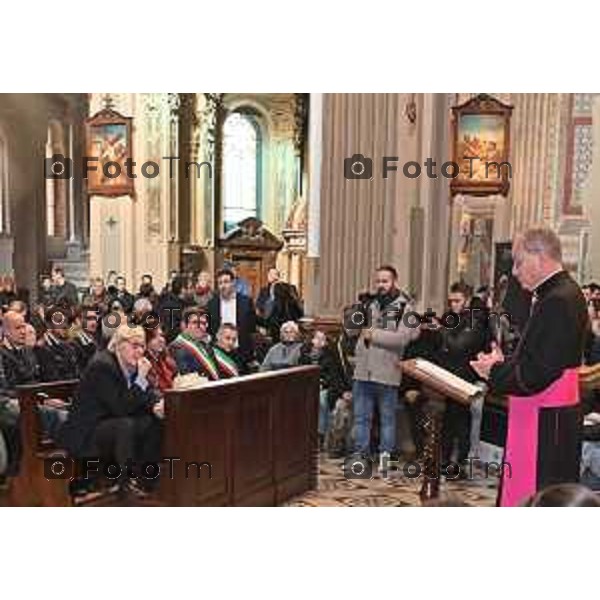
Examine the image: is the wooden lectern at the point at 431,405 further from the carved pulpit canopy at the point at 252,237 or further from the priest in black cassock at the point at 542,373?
the carved pulpit canopy at the point at 252,237

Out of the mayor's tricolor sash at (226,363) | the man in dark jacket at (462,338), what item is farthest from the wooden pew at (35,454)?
the man in dark jacket at (462,338)

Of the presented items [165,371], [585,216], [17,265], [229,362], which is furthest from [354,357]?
[17,265]

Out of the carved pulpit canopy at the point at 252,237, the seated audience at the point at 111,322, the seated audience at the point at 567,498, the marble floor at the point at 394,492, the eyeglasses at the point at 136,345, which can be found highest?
the carved pulpit canopy at the point at 252,237

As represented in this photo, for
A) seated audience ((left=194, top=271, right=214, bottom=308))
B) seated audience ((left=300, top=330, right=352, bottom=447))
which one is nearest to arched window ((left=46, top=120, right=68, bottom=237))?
seated audience ((left=194, top=271, right=214, bottom=308))

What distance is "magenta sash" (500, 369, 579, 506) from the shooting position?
18.4 feet

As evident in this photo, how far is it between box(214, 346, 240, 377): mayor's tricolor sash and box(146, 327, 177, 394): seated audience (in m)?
0.25

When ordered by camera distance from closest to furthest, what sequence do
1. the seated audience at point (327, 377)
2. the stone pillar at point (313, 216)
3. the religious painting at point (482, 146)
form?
the religious painting at point (482, 146) → the stone pillar at point (313, 216) → the seated audience at point (327, 377)

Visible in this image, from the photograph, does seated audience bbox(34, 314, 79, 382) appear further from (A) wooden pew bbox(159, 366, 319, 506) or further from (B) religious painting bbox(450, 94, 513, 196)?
(B) religious painting bbox(450, 94, 513, 196)

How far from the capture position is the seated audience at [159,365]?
561cm

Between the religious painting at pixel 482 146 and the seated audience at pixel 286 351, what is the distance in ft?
4.03
